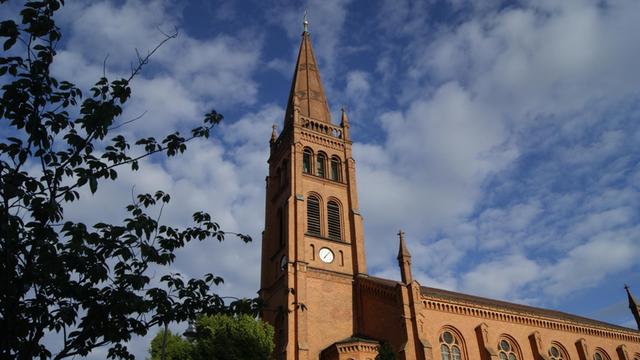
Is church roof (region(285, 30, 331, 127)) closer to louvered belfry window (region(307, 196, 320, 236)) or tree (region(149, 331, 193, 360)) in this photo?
louvered belfry window (region(307, 196, 320, 236))

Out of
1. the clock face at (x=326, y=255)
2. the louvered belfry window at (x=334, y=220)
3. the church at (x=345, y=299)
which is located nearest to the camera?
the church at (x=345, y=299)

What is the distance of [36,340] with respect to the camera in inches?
293

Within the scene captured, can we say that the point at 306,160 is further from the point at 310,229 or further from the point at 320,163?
the point at 310,229

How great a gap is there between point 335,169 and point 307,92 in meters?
9.39

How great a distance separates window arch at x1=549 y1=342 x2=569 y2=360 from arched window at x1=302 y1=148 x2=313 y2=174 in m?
23.6

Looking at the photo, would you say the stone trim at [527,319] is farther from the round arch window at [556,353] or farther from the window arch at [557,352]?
the round arch window at [556,353]

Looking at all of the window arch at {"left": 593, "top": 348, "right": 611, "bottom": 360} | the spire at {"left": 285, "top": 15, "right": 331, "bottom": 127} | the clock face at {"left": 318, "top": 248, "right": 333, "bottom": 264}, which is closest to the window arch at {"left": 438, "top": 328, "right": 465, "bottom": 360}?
the clock face at {"left": 318, "top": 248, "right": 333, "bottom": 264}

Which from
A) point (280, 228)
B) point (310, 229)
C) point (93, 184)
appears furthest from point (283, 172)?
point (93, 184)

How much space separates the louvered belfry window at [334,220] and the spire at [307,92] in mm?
9147

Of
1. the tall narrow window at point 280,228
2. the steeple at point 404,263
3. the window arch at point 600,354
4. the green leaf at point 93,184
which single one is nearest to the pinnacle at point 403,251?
the steeple at point 404,263

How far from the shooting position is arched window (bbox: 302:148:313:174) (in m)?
44.1

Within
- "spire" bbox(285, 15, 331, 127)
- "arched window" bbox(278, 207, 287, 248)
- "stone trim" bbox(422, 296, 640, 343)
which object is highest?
"spire" bbox(285, 15, 331, 127)

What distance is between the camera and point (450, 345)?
35.1 m

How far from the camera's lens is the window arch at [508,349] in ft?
123
